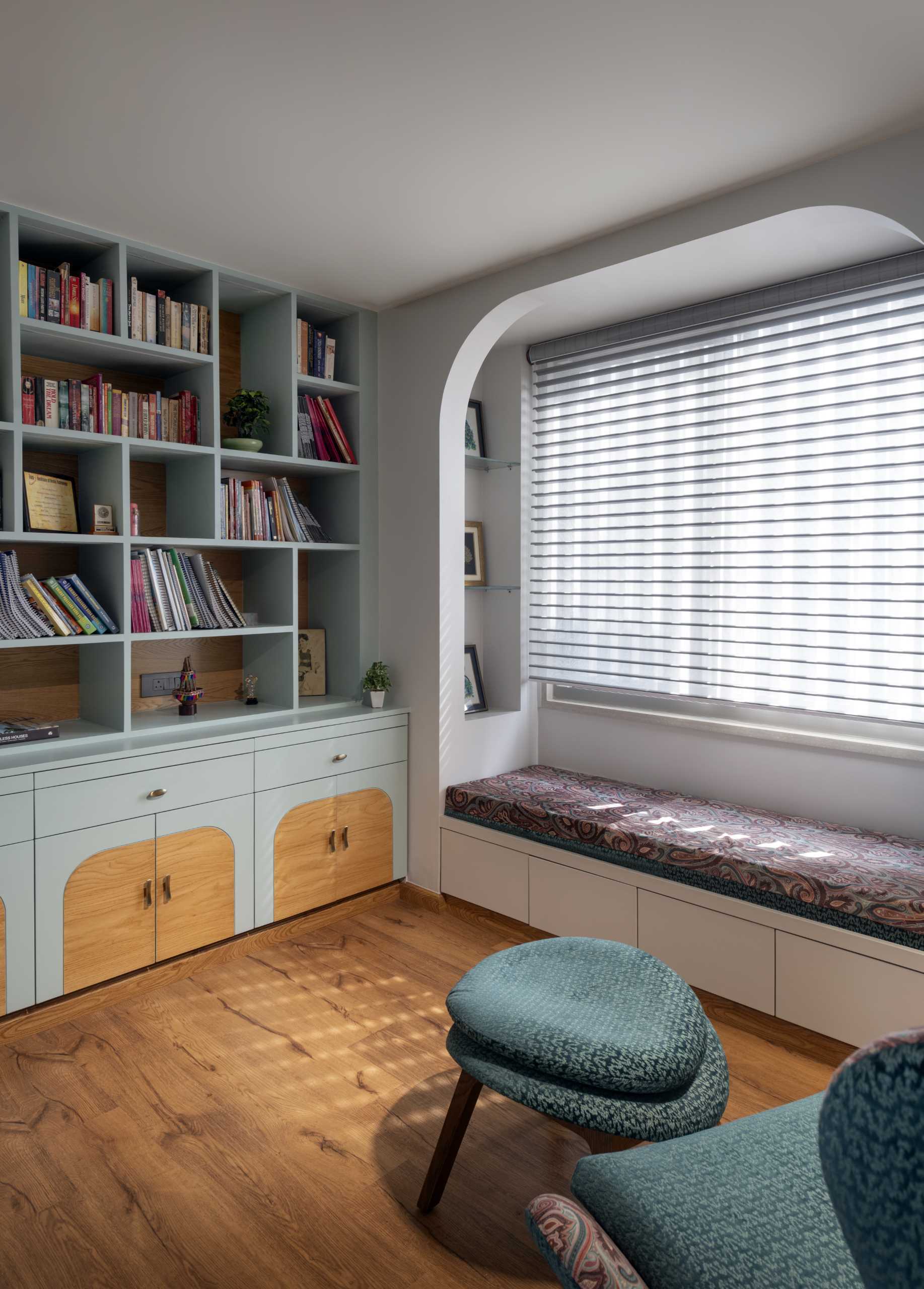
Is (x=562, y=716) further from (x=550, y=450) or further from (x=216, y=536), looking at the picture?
(x=216, y=536)

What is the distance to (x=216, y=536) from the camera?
3.08 m

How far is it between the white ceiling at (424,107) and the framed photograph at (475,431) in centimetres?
108

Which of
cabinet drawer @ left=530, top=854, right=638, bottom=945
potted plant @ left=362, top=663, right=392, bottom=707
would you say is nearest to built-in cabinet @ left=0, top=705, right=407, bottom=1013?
potted plant @ left=362, top=663, right=392, bottom=707

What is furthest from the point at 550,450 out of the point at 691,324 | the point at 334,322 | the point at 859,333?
the point at 859,333

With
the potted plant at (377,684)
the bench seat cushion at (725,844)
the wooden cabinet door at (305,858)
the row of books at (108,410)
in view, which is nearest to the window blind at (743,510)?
the bench seat cushion at (725,844)

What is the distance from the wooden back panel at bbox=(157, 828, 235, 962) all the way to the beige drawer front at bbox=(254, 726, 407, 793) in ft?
0.88

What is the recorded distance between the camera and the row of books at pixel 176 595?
2.96 meters

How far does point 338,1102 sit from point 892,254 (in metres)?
3.07

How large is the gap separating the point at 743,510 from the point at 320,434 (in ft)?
5.67

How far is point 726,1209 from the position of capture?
1159mm

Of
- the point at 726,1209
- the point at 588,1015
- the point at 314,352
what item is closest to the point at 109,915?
the point at 588,1015

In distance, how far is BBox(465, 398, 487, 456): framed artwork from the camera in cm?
383

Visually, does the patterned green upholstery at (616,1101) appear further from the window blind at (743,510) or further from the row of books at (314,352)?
the row of books at (314,352)

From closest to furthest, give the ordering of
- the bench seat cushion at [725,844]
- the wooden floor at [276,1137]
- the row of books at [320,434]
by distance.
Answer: the wooden floor at [276,1137] → the bench seat cushion at [725,844] → the row of books at [320,434]
